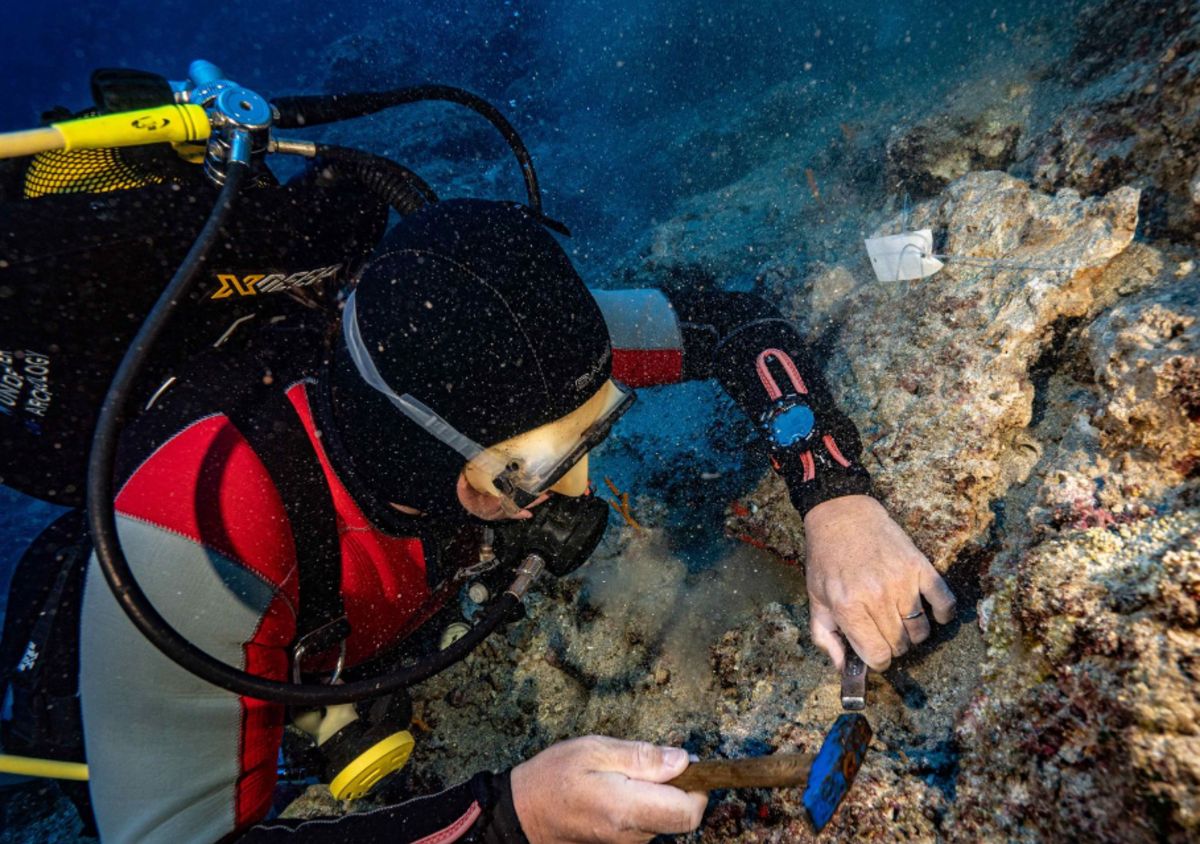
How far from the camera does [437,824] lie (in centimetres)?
165

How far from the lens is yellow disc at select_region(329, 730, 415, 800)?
92.0 inches

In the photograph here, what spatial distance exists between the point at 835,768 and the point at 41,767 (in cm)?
305

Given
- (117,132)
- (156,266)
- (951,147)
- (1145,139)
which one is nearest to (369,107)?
(117,132)

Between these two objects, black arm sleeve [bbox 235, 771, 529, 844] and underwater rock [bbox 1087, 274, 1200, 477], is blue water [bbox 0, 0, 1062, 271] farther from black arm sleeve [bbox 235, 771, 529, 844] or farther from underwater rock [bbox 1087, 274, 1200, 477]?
black arm sleeve [bbox 235, 771, 529, 844]

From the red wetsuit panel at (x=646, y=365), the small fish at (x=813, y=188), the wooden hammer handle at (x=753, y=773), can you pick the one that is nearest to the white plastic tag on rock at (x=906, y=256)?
the red wetsuit panel at (x=646, y=365)

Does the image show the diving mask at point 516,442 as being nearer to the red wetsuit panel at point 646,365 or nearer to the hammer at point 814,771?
the red wetsuit panel at point 646,365

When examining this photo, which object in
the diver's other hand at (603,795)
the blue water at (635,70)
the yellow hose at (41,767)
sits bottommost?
the diver's other hand at (603,795)

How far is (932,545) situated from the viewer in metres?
1.90

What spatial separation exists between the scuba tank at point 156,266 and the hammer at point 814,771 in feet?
3.16

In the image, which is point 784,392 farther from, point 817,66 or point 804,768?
point 817,66

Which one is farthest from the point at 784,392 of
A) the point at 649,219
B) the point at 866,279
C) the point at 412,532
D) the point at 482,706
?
the point at 649,219

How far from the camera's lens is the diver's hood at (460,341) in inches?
61.9

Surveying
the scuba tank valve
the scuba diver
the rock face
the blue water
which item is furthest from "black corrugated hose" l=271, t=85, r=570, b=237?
the blue water

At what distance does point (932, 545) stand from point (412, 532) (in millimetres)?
1829
